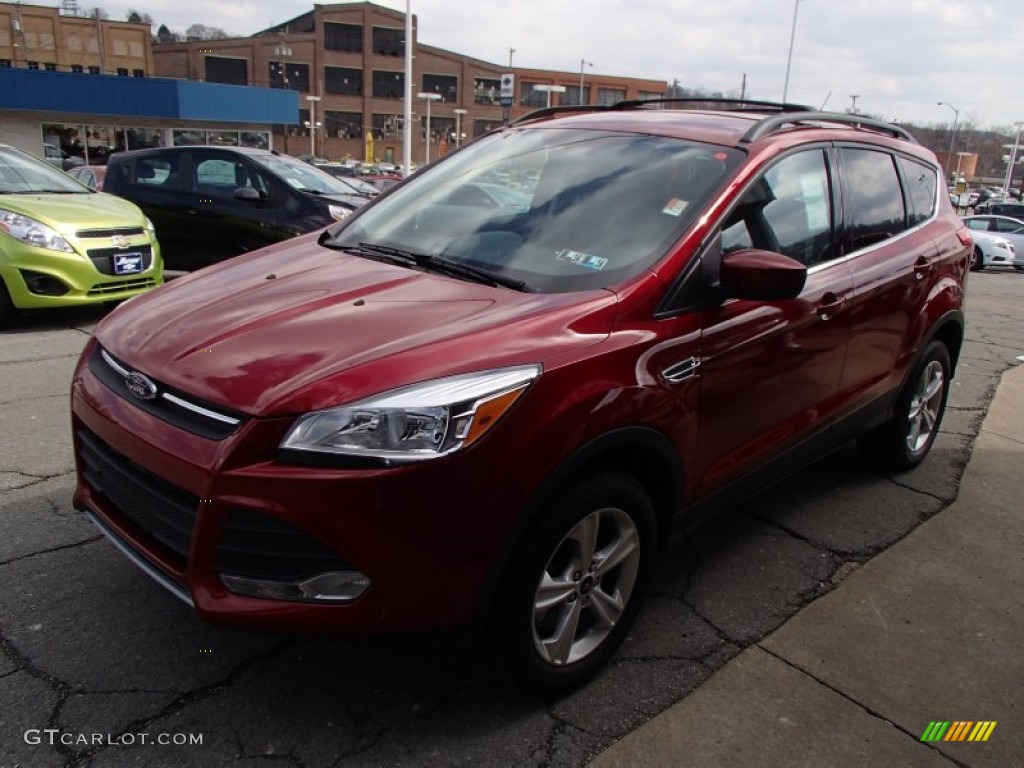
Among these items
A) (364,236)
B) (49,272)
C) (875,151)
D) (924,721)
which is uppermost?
(875,151)

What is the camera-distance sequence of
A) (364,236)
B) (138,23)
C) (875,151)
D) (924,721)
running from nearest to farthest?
(924,721), (364,236), (875,151), (138,23)

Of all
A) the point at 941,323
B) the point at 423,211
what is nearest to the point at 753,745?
the point at 423,211

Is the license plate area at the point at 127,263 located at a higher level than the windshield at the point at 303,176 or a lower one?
lower

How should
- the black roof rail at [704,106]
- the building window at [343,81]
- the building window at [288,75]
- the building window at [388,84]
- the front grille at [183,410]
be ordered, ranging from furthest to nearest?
the building window at [388,84] < the building window at [343,81] < the building window at [288,75] < the black roof rail at [704,106] < the front grille at [183,410]

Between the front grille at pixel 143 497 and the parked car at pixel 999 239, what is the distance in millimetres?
23118

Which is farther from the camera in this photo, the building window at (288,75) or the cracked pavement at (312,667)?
the building window at (288,75)

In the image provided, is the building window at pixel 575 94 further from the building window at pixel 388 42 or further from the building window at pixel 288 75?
the building window at pixel 288 75

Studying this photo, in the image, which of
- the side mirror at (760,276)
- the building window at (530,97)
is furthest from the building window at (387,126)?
the side mirror at (760,276)

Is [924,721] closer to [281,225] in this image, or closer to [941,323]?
[941,323]

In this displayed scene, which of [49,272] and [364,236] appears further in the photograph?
[49,272]

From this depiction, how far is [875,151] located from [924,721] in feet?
8.60

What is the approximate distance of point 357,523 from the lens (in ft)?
6.31

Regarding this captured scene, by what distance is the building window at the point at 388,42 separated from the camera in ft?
268

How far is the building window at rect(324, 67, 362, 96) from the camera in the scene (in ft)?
270
